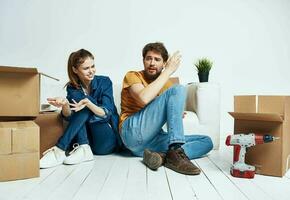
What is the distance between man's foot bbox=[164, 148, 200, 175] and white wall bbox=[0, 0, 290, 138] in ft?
4.92

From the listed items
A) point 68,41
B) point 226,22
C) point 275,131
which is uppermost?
point 226,22

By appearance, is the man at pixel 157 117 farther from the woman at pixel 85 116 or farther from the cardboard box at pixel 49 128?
the cardboard box at pixel 49 128

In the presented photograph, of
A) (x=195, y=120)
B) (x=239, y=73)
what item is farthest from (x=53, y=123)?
(x=239, y=73)

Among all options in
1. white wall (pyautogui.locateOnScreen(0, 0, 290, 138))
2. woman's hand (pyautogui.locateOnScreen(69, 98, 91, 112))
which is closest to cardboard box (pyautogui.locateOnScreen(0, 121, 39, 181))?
woman's hand (pyautogui.locateOnScreen(69, 98, 91, 112))

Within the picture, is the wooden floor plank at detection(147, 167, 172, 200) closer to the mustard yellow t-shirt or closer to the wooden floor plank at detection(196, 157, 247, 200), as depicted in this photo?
the wooden floor plank at detection(196, 157, 247, 200)

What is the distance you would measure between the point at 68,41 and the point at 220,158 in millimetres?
1855

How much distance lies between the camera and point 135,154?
2096mm

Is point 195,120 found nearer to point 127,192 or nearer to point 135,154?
point 135,154

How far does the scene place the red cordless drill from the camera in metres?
1.55

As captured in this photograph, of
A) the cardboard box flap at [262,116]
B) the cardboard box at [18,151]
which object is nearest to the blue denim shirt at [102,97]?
the cardboard box at [18,151]

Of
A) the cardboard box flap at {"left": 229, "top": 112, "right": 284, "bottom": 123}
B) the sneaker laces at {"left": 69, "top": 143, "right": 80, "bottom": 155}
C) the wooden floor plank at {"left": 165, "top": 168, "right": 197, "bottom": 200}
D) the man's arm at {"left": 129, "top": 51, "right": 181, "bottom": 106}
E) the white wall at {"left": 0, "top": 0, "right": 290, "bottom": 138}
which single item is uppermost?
the white wall at {"left": 0, "top": 0, "right": 290, "bottom": 138}

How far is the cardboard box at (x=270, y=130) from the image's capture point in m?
1.58

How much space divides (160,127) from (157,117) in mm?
83

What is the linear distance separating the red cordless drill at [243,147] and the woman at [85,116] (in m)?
0.83
